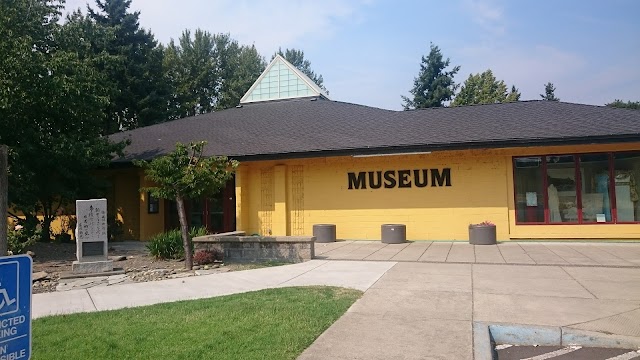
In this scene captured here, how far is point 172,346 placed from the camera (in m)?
4.90

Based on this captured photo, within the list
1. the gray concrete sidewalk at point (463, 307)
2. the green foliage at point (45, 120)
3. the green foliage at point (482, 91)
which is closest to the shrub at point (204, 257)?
the gray concrete sidewalk at point (463, 307)

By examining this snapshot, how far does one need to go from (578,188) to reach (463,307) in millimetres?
→ 10101

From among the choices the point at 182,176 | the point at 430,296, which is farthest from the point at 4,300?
the point at 182,176

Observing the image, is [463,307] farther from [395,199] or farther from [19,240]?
[19,240]

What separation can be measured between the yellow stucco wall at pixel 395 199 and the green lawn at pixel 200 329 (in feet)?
28.9

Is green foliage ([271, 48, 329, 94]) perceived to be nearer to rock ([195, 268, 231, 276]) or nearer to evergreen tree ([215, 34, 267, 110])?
evergreen tree ([215, 34, 267, 110])

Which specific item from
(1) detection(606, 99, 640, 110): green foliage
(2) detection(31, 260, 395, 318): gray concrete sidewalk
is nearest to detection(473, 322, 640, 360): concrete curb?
(2) detection(31, 260, 395, 318): gray concrete sidewalk

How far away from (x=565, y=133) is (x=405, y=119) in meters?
6.28

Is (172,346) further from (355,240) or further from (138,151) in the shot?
(138,151)

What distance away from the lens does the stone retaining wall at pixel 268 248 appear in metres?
11.5

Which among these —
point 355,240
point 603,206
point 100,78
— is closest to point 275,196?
point 355,240

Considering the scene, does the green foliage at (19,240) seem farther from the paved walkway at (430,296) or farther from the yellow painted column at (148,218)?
the paved walkway at (430,296)

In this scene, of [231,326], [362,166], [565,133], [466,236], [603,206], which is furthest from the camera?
[362,166]

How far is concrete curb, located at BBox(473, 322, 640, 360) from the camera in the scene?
16.9 ft
